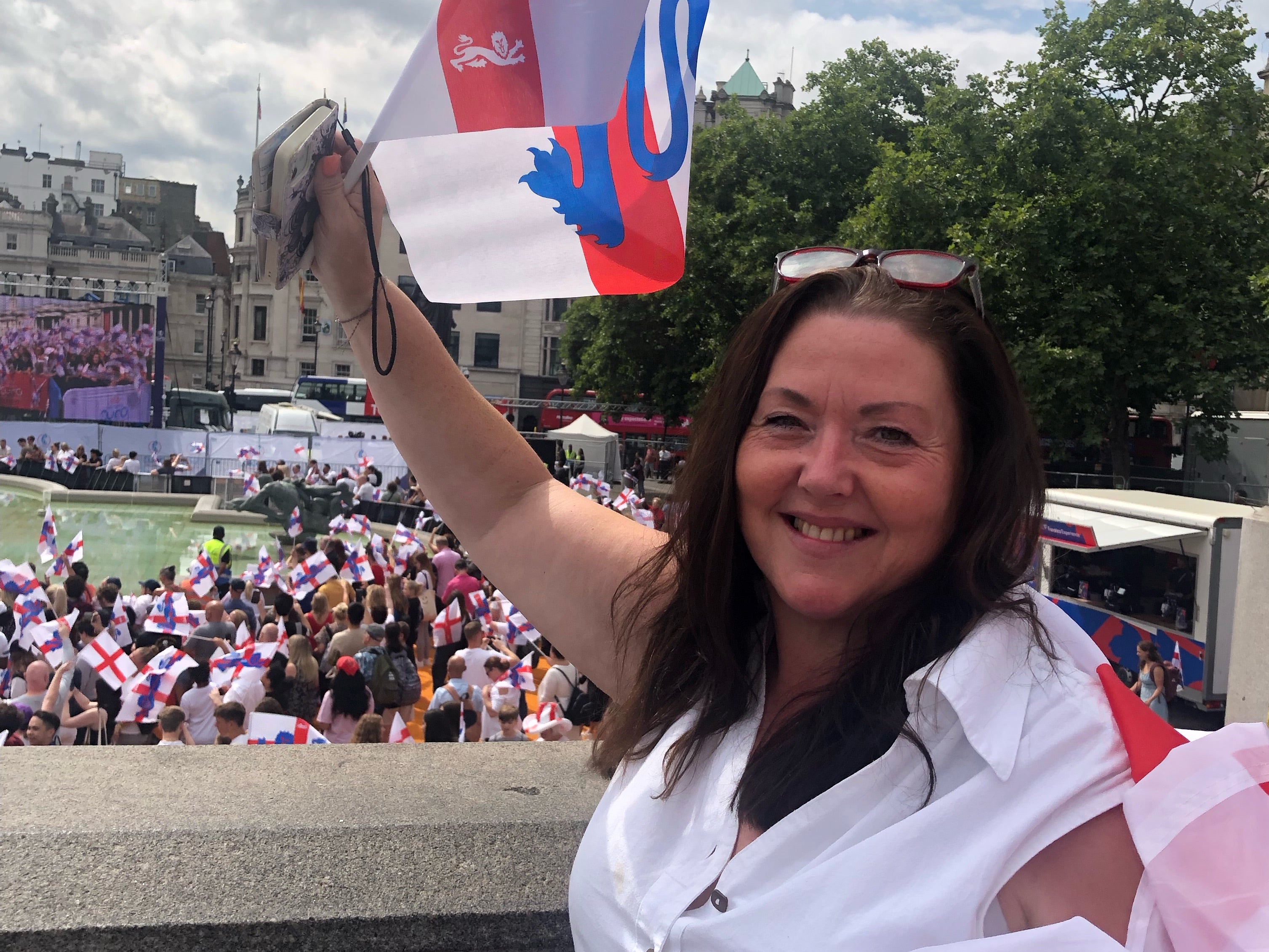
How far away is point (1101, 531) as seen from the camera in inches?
575

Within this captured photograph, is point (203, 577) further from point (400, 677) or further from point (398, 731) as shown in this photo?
point (398, 731)

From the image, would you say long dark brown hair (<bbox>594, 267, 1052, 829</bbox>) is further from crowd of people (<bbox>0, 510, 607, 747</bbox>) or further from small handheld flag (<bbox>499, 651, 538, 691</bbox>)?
small handheld flag (<bbox>499, 651, 538, 691</bbox>)

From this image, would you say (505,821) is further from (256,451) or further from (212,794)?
(256,451)

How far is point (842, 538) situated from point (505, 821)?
48.4 inches

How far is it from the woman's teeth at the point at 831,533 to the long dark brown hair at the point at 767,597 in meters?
0.09

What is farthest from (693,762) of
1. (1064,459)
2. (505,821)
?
(1064,459)

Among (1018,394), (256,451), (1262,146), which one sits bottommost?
(256,451)

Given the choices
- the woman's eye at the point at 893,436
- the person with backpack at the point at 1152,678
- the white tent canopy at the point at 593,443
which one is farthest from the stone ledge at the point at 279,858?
the white tent canopy at the point at 593,443

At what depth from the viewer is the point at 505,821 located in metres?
2.35

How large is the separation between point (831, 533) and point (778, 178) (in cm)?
3114

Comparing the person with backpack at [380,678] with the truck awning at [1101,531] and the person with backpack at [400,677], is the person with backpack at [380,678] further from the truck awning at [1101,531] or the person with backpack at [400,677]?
the truck awning at [1101,531]

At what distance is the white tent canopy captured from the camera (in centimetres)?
3700

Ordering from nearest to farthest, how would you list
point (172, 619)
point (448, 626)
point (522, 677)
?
point (522, 677) → point (172, 619) → point (448, 626)

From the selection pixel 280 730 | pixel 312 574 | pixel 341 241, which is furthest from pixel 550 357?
pixel 341 241
